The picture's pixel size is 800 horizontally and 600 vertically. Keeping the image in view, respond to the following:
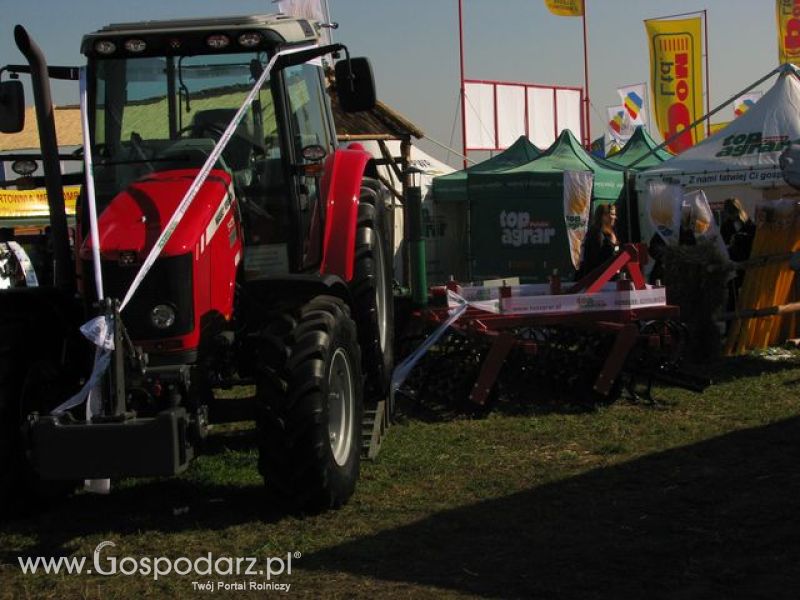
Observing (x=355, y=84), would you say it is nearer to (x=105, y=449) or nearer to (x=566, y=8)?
(x=105, y=449)

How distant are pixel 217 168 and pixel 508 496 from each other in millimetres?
2215

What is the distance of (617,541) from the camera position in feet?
15.5

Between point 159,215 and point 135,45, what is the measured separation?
3.65 ft

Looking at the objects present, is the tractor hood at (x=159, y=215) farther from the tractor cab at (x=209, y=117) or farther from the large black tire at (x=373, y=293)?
the large black tire at (x=373, y=293)

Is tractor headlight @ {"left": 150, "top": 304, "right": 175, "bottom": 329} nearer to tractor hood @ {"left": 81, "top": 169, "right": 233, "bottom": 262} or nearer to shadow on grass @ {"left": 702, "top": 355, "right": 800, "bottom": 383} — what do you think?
tractor hood @ {"left": 81, "top": 169, "right": 233, "bottom": 262}

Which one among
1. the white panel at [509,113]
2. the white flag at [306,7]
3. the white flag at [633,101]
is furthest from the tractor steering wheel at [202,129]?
the white flag at [633,101]

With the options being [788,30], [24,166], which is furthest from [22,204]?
[788,30]

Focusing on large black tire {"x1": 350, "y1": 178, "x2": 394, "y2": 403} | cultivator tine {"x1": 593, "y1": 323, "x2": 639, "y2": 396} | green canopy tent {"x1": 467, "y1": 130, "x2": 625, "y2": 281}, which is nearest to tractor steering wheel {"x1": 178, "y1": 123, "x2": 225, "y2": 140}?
large black tire {"x1": 350, "y1": 178, "x2": 394, "y2": 403}

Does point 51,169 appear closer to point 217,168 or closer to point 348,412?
point 217,168

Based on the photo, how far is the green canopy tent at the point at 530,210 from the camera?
1666 cm

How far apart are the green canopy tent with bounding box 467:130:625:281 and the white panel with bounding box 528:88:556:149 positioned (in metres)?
8.50

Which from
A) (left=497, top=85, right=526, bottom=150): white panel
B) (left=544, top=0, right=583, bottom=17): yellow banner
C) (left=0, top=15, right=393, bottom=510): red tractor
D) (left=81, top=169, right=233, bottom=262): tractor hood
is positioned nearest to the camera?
(left=0, top=15, right=393, bottom=510): red tractor

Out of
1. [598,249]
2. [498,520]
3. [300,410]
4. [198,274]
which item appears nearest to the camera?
[300,410]

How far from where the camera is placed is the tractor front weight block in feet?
14.4
